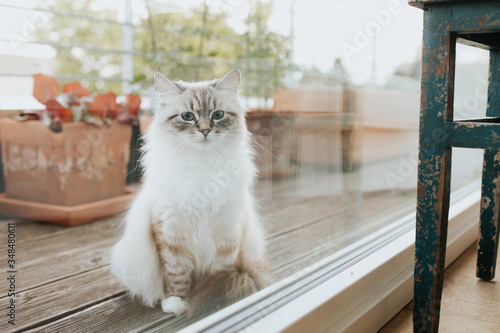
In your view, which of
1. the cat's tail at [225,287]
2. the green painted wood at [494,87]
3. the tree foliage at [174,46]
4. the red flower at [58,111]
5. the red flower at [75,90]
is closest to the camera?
the cat's tail at [225,287]

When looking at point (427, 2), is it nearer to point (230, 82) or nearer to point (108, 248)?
point (230, 82)

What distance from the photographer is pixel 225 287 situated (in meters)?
1.00

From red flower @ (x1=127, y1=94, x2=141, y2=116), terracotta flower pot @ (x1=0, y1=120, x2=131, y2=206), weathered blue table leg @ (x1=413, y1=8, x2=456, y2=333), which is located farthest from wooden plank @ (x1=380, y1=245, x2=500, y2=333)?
red flower @ (x1=127, y1=94, x2=141, y2=116)

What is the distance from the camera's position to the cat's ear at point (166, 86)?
0.95m

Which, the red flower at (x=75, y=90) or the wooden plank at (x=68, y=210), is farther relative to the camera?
the red flower at (x=75, y=90)

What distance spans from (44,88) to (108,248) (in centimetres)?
60

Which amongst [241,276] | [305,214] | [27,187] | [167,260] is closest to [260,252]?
[241,276]

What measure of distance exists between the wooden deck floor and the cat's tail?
5 cm

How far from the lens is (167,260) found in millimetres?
982

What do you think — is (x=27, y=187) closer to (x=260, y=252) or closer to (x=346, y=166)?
(x=260, y=252)

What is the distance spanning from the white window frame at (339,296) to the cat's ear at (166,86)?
0.47 m

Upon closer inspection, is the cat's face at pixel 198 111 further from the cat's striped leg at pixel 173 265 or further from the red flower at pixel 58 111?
the red flower at pixel 58 111

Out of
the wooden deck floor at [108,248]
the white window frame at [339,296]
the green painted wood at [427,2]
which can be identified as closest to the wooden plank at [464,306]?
the white window frame at [339,296]

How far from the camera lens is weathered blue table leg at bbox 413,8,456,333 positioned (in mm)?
890
